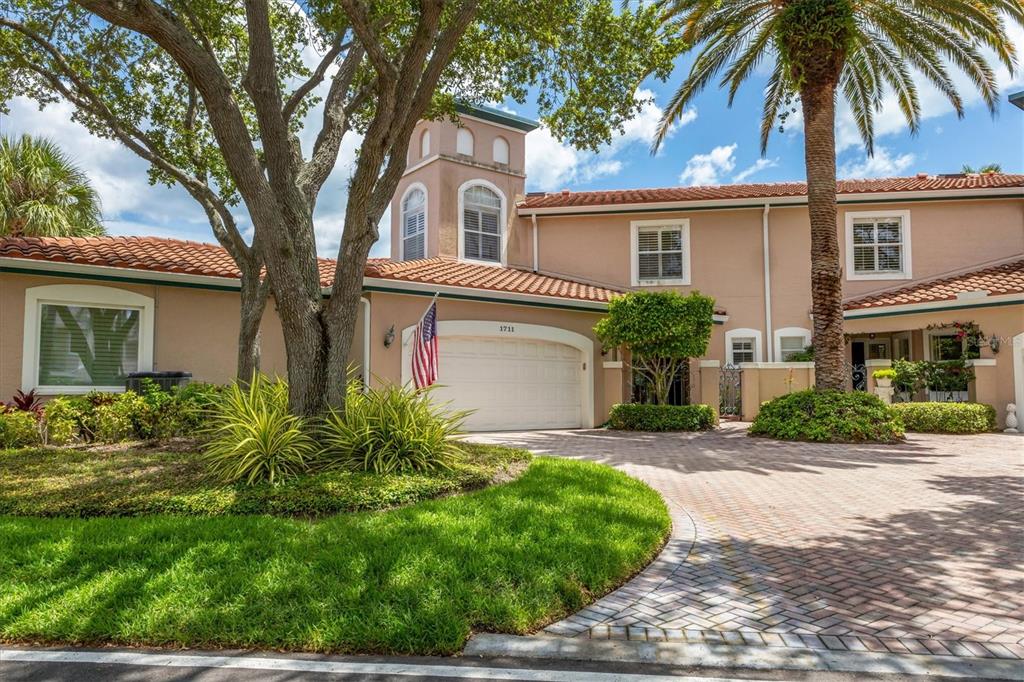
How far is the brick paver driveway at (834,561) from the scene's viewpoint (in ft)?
12.5

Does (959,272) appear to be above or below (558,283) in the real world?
above

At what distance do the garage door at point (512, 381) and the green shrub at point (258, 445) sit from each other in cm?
695

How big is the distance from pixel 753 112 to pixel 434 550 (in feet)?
55.0

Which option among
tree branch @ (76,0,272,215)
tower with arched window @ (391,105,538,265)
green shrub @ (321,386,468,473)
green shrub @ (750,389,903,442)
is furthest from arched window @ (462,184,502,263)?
tree branch @ (76,0,272,215)

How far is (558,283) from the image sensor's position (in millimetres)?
17688

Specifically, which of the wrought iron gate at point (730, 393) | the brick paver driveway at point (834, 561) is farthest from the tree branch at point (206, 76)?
the wrought iron gate at point (730, 393)

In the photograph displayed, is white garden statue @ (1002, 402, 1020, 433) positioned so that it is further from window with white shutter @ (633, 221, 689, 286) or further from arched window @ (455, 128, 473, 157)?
arched window @ (455, 128, 473, 157)

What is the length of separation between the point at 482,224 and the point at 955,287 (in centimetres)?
1257

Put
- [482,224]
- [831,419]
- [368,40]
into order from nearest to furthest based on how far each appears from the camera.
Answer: [368,40]
[831,419]
[482,224]

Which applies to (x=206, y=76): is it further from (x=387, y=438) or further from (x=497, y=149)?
(x=497, y=149)

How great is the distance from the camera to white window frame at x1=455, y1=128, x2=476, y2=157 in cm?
1836

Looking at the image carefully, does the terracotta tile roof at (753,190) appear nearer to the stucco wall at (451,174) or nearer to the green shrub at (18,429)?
the stucco wall at (451,174)

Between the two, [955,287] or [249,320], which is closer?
[249,320]

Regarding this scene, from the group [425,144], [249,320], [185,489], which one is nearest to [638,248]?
[425,144]
